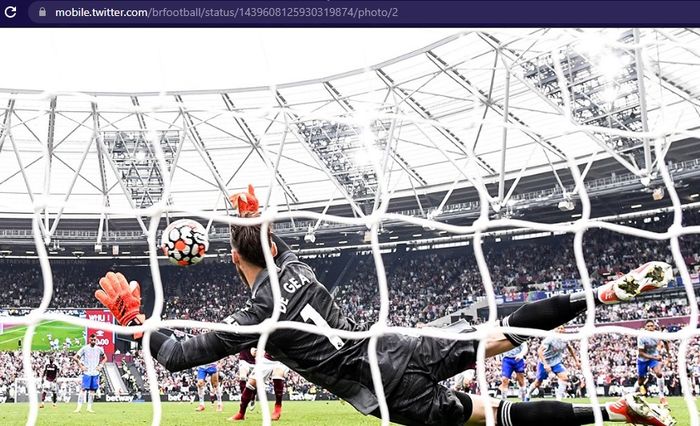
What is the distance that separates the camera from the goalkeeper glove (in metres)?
3.53

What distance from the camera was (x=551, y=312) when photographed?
3783 mm

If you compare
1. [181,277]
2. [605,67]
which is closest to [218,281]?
[181,277]

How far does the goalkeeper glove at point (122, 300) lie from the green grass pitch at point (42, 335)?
27.3m

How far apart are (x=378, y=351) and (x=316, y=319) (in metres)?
0.40

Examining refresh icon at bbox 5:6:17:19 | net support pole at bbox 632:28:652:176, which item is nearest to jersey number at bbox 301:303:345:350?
refresh icon at bbox 5:6:17:19

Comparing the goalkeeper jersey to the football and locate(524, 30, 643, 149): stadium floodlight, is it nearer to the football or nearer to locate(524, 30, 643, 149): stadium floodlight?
the football

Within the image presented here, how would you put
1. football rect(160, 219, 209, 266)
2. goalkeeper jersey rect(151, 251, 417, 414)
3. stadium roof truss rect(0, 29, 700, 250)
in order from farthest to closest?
stadium roof truss rect(0, 29, 700, 250), football rect(160, 219, 209, 266), goalkeeper jersey rect(151, 251, 417, 414)

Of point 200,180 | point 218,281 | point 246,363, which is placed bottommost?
point 246,363

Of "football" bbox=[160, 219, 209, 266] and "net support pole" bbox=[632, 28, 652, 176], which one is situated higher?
"net support pole" bbox=[632, 28, 652, 176]

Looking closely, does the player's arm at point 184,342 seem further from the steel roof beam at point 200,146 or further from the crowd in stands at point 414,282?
the crowd in stands at point 414,282

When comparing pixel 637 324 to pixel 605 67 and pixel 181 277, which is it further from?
pixel 181 277

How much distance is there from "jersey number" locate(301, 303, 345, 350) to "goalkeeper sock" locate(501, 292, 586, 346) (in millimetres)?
994

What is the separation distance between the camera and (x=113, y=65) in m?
18.6

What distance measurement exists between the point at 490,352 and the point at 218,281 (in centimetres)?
3131
